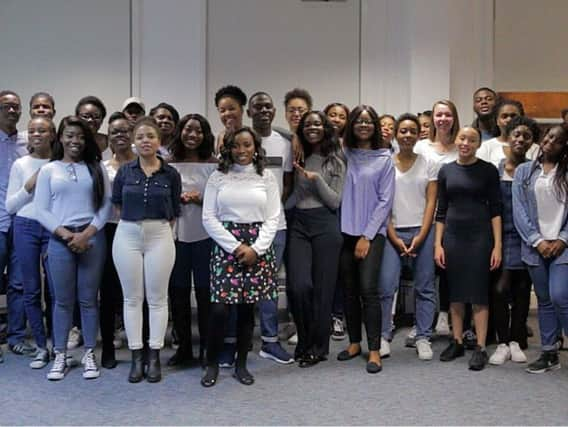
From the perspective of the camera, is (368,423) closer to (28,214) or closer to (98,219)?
(98,219)

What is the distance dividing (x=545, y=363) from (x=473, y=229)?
0.88 m

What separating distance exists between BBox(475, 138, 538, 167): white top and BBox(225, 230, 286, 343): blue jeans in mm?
1436

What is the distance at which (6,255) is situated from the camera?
3820 mm

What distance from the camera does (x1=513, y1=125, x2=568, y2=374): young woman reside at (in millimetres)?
3312

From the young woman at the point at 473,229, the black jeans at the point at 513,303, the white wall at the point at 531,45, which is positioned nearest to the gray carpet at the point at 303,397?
the black jeans at the point at 513,303

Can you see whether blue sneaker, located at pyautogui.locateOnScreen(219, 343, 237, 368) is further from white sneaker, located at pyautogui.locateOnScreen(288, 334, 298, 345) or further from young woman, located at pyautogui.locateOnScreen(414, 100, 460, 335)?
young woman, located at pyautogui.locateOnScreen(414, 100, 460, 335)

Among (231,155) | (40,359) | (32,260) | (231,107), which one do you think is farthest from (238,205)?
(40,359)

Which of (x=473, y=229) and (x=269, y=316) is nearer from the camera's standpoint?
(x=473, y=229)

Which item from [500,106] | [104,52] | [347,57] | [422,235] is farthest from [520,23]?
[104,52]

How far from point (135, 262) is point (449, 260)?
1859 mm

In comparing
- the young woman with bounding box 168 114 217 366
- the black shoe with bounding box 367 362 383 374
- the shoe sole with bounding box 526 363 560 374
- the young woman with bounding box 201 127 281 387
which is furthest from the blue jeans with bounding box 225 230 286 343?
the shoe sole with bounding box 526 363 560 374

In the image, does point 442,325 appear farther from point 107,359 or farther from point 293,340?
point 107,359

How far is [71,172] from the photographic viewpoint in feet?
10.9

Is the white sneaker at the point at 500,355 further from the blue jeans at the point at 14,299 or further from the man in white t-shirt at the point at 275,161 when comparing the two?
the blue jeans at the point at 14,299
